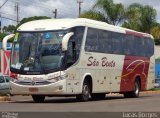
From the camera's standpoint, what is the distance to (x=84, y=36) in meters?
22.9

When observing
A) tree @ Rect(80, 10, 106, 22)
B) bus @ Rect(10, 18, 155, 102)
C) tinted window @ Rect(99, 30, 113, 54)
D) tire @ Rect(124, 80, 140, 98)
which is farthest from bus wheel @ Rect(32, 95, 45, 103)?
tree @ Rect(80, 10, 106, 22)

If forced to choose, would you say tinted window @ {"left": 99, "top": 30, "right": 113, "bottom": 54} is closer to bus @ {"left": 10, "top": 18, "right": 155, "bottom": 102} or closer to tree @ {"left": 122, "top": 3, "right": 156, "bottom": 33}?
bus @ {"left": 10, "top": 18, "right": 155, "bottom": 102}

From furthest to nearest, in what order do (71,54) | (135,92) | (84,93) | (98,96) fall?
(135,92)
(98,96)
(84,93)
(71,54)

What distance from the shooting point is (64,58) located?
2158cm

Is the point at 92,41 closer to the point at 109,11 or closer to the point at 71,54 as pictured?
the point at 71,54

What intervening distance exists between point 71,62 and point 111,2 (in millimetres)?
34757

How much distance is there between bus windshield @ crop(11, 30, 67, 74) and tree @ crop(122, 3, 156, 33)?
3483 cm

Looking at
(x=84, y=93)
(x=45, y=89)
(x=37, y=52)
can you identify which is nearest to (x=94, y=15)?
(x=84, y=93)

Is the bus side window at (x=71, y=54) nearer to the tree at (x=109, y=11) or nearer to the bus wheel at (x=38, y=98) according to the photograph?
the bus wheel at (x=38, y=98)

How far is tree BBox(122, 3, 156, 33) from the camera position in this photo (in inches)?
2244

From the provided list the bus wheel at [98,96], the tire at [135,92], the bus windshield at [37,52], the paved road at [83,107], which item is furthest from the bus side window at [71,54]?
the tire at [135,92]

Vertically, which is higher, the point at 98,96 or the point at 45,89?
the point at 45,89

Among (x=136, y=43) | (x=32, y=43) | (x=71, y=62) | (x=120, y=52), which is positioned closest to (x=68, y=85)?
(x=71, y=62)

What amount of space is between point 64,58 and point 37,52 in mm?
1160
